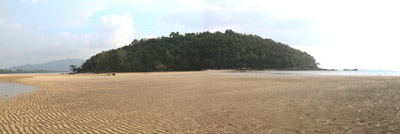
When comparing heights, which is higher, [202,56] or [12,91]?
[202,56]

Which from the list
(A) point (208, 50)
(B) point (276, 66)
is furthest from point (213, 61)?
(B) point (276, 66)

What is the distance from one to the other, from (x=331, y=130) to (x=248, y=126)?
7.20ft

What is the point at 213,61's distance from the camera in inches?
4441

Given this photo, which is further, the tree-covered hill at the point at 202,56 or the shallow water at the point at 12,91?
the tree-covered hill at the point at 202,56

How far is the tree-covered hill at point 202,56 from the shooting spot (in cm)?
11306

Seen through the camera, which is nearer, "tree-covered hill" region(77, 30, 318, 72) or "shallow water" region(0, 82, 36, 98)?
"shallow water" region(0, 82, 36, 98)

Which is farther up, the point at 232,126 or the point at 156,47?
the point at 156,47

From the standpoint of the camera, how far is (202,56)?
397 ft

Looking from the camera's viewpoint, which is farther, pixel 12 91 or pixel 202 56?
pixel 202 56

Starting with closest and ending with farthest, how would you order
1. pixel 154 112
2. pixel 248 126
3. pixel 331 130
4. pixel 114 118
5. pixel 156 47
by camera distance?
pixel 331 130 → pixel 248 126 → pixel 114 118 → pixel 154 112 → pixel 156 47

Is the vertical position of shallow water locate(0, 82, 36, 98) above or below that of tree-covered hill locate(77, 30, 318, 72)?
below

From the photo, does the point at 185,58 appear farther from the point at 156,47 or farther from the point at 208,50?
the point at 156,47

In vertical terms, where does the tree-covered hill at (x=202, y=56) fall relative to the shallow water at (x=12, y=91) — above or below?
above

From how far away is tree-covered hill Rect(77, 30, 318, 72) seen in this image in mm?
113062
